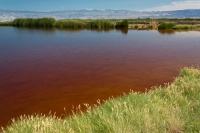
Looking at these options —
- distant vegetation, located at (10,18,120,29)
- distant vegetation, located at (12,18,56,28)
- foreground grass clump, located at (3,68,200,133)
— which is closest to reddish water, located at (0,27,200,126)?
foreground grass clump, located at (3,68,200,133)

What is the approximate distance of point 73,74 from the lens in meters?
12.0

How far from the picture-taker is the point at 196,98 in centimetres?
628

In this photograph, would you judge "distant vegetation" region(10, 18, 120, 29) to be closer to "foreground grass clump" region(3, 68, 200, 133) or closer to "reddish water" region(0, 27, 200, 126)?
"reddish water" region(0, 27, 200, 126)

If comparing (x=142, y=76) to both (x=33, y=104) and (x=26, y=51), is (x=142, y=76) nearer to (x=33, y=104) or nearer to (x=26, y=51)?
(x=33, y=104)

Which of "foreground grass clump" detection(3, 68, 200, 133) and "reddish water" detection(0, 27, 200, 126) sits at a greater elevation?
"foreground grass clump" detection(3, 68, 200, 133)

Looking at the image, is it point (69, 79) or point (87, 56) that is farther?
point (87, 56)

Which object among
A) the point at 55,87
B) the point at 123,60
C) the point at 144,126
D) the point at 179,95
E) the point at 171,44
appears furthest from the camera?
the point at 171,44

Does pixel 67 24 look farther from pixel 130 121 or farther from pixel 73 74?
pixel 130 121

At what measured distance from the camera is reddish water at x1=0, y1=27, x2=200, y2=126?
854 cm

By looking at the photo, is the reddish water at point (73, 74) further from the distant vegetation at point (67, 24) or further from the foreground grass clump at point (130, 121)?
the distant vegetation at point (67, 24)

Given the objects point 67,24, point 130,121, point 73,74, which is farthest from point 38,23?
point 130,121

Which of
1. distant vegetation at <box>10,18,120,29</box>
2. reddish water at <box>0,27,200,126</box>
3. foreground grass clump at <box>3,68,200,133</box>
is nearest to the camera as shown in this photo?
foreground grass clump at <box>3,68,200,133</box>

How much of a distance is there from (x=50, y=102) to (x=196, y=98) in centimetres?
437

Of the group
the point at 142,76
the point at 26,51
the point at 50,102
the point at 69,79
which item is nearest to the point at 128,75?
the point at 142,76
